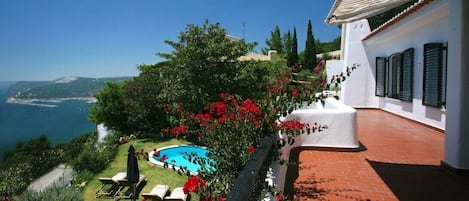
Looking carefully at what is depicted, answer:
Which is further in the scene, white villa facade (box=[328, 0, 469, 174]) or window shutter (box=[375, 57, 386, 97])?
window shutter (box=[375, 57, 386, 97])

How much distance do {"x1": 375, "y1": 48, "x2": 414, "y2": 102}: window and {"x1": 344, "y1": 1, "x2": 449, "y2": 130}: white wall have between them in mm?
237

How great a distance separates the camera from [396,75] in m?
12.7

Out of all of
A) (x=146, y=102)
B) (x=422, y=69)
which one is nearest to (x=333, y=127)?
(x=422, y=69)

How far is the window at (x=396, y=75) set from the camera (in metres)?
11.2

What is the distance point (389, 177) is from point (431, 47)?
21.3ft

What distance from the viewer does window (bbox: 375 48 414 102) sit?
11.2 metres

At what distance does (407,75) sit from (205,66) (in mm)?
10106

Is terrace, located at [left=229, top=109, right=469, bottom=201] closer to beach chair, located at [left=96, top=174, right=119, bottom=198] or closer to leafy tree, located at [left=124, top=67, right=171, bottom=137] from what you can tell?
beach chair, located at [left=96, top=174, right=119, bottom=198]

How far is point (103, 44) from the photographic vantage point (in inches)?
3022

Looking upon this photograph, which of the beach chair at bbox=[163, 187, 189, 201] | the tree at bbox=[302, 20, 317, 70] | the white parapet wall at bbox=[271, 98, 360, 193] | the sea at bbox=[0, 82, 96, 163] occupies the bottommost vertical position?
the sea at bbox=[0, 82, 96, 163]

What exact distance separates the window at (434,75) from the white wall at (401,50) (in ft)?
0.84

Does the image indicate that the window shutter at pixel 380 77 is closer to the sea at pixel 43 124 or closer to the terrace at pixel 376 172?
the terrace at pixel 376 172

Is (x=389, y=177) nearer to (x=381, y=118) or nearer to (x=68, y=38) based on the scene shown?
(x=381, y=118)

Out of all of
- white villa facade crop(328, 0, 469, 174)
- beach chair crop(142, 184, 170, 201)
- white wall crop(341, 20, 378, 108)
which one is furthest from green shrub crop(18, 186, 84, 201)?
white wall crop(341, 20, 378, 108)
